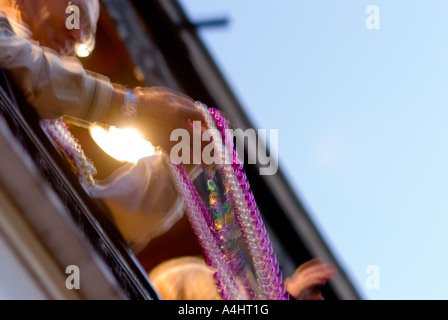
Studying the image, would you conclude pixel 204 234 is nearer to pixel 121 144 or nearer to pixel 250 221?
pixel 250 221

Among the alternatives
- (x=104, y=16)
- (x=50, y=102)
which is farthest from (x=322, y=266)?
(x=104, y=16)

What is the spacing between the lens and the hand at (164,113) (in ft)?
2.70

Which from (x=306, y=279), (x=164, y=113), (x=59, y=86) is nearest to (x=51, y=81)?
(x=59, y=86)

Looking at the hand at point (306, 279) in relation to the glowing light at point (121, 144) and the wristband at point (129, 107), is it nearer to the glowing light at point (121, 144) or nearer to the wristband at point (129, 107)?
the glowing light at point (121, 144)

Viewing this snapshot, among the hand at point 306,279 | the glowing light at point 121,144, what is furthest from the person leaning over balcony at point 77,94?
the hand at point 306,279

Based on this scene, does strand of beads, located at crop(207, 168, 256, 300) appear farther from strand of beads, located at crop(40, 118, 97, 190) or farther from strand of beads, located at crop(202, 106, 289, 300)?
strand of beads, located at crop(40, 118, 97, 190)

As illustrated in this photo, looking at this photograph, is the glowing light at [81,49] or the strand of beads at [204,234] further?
the glowing light at [81,49]

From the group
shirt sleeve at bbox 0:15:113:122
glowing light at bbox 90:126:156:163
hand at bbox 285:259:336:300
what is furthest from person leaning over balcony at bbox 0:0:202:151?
hand at bbox 285:259:336:300

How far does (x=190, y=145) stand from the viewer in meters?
0.83

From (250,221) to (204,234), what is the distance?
64 millimetres

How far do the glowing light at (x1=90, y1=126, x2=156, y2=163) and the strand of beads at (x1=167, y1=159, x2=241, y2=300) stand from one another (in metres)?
0.10

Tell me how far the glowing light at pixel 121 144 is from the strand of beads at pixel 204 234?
0.32ft
